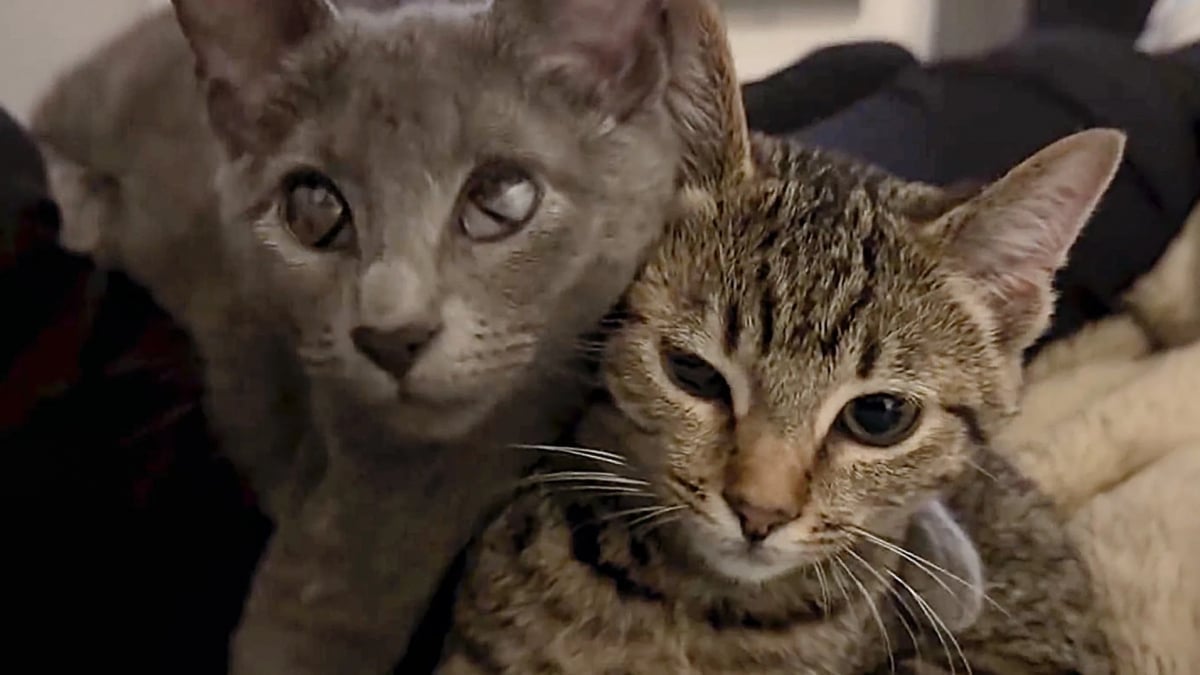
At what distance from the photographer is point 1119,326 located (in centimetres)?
133

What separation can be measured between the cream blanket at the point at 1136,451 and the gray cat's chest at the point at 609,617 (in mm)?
282

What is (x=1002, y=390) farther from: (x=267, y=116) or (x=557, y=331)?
(x=267, y=116)

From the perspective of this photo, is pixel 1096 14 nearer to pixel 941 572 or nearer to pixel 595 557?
pixel 941 572

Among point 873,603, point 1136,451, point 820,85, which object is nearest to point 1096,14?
point 820,85

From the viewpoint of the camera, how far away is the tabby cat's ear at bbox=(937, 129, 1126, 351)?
79 cm

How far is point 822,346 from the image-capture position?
30.7 inches

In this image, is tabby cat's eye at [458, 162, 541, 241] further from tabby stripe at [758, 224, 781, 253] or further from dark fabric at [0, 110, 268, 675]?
dark fabric at [0, 110, 268, 675]

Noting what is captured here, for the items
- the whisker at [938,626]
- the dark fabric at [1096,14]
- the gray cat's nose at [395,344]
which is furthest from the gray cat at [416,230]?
the dark fabric at [1096,14]

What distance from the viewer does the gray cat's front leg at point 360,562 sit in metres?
0.82

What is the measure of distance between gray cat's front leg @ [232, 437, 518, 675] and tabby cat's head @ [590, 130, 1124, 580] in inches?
4.4

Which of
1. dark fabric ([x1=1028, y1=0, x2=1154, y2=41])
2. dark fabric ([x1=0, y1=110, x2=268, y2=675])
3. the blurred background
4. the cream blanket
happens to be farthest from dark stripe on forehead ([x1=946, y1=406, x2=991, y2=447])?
the blurred background

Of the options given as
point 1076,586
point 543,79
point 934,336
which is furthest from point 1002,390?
point 543,79

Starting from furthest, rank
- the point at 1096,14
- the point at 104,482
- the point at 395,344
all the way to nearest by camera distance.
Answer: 1. the point at 1096,14
2. the point at 104,482
3. the point at 395,344

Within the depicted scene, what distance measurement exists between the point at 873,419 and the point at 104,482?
20.3 inches
